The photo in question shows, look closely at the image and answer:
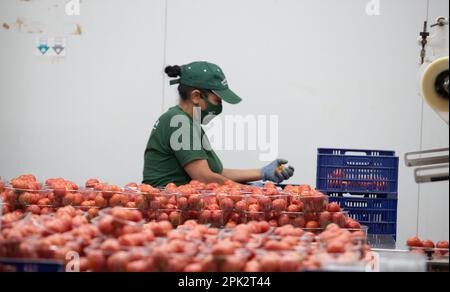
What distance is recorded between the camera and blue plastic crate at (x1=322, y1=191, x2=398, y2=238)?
3.29 metres

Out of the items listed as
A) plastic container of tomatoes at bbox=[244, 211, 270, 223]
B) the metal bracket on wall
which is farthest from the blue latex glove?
the metal bracket on wall

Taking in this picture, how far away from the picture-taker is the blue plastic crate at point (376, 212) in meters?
3.29

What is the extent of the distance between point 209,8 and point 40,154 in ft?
5.84

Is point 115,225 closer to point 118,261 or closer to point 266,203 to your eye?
point 118,261

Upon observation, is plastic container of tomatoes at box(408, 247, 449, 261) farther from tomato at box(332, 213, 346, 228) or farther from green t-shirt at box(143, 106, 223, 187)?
green t-shirt at box(143, 106, 223, 187)

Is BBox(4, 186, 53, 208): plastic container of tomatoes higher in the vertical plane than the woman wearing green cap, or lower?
lower

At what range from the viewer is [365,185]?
342 centimetres

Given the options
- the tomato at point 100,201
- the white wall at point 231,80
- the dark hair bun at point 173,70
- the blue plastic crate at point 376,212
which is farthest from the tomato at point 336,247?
the white wall at point 231,80

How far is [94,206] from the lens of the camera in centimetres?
235

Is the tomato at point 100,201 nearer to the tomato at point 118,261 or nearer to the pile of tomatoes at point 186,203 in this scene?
the pile of tomatoes at point 186,203
